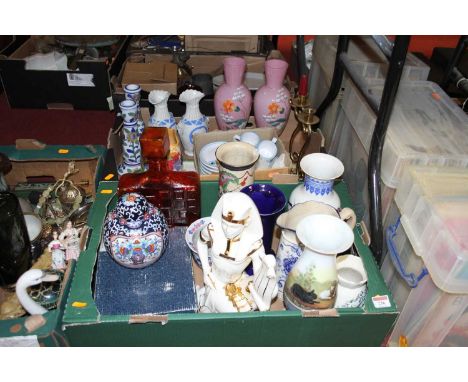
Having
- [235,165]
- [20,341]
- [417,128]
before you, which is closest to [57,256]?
[20,341]

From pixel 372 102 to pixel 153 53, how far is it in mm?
1198

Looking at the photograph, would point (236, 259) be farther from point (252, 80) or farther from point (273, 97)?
point (252, 80)

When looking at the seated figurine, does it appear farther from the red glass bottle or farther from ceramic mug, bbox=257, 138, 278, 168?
ceramic mug, bbox=257, 138, 278, 168

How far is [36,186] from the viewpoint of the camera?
130 centimetres

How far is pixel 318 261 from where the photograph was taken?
79 centimetres

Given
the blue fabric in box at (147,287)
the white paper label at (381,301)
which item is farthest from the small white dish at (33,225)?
the white paper label at (381,301)

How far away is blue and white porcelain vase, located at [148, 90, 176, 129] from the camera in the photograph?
1336mm

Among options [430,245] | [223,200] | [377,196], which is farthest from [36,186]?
[430,245]

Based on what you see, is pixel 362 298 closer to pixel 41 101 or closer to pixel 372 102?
pixel 372 102

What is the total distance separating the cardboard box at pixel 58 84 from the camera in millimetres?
1863

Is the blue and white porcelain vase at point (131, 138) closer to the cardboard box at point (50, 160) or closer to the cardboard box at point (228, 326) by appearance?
the cardboard box at point (50, 160)

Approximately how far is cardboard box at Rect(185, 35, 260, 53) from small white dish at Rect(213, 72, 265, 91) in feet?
0.75

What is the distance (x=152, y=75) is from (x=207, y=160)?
66 cm

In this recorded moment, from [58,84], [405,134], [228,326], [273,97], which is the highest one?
[405,134]
